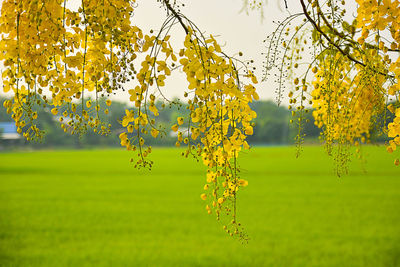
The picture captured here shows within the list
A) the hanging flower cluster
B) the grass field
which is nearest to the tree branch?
the hanging flower cluster

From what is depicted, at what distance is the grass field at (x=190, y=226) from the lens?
286 inches

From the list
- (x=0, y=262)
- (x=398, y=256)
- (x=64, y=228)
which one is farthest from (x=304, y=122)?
(x=64, y=228)

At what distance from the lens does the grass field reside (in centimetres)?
725

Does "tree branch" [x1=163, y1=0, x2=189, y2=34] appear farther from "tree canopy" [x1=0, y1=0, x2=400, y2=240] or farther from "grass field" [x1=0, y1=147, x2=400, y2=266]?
"grass field" [x1=0, y1=147, x2=400, y2=266]

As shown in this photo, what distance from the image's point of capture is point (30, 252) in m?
7.72

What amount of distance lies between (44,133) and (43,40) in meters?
0.39

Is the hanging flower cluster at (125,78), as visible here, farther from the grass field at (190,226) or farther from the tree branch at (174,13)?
the grass field at (190,226)

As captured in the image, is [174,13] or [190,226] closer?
[174,13]

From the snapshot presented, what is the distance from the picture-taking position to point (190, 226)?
32.9 feet

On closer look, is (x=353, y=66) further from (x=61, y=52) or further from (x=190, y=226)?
(x=190, y=226)

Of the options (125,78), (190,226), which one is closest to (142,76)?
(125,78)

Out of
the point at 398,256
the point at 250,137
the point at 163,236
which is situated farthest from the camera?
the point at 163,236

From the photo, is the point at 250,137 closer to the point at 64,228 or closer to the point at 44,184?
the point at 64,228

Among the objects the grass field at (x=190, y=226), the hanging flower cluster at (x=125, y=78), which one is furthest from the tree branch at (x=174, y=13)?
the grass field at (x=190, y=226)
